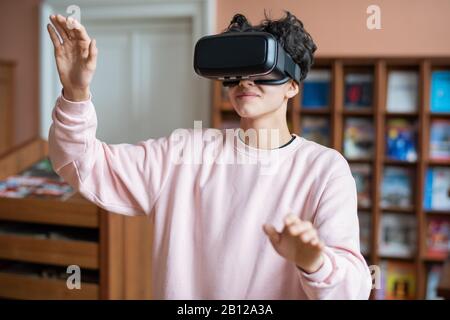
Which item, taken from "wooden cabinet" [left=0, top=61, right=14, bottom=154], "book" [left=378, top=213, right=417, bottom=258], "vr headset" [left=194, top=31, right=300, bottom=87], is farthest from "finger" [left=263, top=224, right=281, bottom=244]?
"wooden cabinet" [left=0, top=61, right=14, bottom=154]

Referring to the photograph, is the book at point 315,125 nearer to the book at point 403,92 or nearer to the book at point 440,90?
the book at point 403,92

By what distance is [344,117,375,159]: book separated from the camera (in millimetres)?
2268

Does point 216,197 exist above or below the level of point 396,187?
above

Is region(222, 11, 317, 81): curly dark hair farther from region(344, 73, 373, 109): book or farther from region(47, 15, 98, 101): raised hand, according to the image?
region(344, 73, 373, 109): book

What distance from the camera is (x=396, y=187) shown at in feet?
7.34

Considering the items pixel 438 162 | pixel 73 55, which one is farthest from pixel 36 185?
pixel 438 162

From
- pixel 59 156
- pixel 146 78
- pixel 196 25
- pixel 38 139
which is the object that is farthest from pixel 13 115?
pixel 59 156

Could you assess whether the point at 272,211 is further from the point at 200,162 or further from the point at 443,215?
the point at 443,215

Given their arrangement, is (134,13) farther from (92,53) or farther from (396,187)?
(396,187)

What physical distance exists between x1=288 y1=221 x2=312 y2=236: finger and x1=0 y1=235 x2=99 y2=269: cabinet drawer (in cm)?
114

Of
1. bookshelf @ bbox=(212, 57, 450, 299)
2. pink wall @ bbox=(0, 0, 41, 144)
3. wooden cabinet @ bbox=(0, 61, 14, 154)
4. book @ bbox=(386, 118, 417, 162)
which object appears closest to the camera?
bookshelf @ bbox=(212, 57, 450, 299)

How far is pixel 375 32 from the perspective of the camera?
64 centimetres

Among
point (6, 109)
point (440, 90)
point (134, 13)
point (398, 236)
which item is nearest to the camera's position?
point (134, 13)

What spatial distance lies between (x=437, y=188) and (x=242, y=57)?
6.52ft
